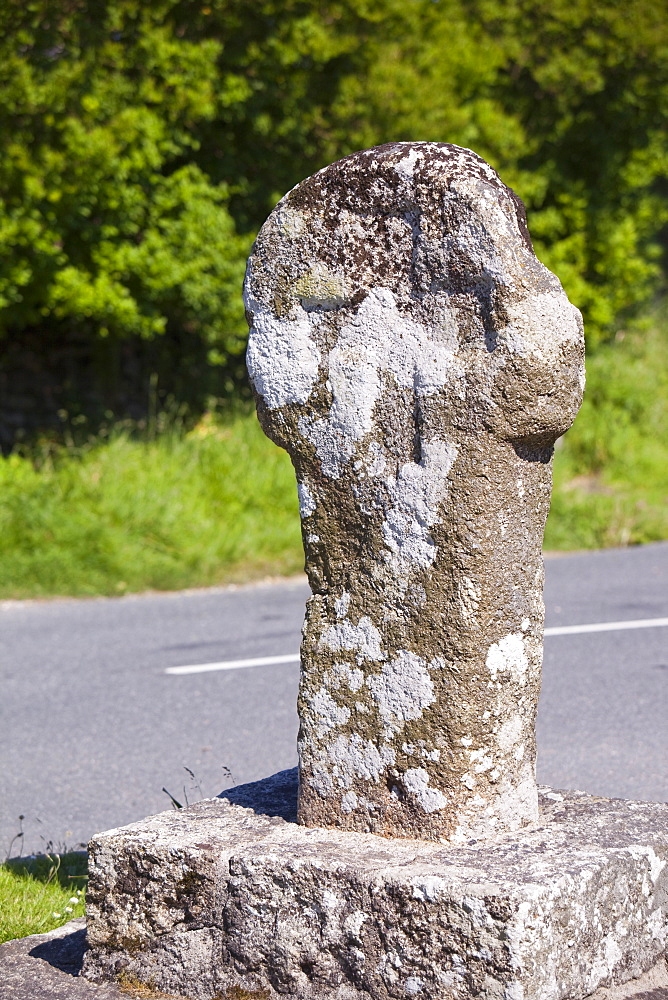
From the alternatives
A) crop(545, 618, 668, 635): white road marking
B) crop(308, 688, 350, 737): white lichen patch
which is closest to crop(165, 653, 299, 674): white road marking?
crop(545, 618, 668, 635): white road marking

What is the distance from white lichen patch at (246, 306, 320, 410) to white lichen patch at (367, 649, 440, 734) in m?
0.80

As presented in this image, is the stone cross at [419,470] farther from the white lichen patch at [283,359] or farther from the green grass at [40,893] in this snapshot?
the green grass at [40,893]

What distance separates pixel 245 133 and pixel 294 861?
10827mm

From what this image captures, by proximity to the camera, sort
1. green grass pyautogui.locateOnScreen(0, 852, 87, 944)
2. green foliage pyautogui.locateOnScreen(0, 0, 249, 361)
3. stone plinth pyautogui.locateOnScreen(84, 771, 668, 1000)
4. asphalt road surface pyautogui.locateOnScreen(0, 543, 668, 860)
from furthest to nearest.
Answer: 1. green foliage pyautogui.locateOnScreen(0, 0, 249, 361)
2. asphalt road surface pyautogui.locateOnScreen(0, 543, 668, 860)
3. green grass pyautogui.locateOnScreen(0, 852, 87, 944)
4. stone plinth pyautogui.locateOnScreen(84, 771, 668, 1000)

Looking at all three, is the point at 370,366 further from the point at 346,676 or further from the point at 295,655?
the point at 295,655

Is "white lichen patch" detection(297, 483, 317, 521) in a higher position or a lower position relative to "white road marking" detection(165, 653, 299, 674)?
higher

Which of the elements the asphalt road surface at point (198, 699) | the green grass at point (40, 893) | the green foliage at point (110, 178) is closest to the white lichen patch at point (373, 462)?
the asphalt road surface at point (198, 699)

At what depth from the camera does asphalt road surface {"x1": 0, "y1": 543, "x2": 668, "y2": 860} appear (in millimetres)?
5168

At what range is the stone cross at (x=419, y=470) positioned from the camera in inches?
117

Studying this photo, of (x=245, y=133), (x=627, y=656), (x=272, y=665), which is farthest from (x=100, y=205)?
(x=627, y=656)

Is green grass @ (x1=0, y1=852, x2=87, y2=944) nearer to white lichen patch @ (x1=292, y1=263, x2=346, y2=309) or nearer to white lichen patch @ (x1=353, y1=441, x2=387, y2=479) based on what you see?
white lichen patch @ (x1=353, y1=441, x2=387, y2=479)

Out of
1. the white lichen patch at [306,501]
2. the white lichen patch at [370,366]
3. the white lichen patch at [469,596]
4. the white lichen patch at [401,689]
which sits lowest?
the white lichen patch at [401,689]

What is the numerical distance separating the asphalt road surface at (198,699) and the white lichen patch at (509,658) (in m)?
1.17

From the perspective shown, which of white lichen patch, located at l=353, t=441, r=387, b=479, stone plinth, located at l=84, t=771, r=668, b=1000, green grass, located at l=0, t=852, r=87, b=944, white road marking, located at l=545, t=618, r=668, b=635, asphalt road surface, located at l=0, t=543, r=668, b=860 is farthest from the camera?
white road marking, located at l=545, t=618, r=668, b=635
